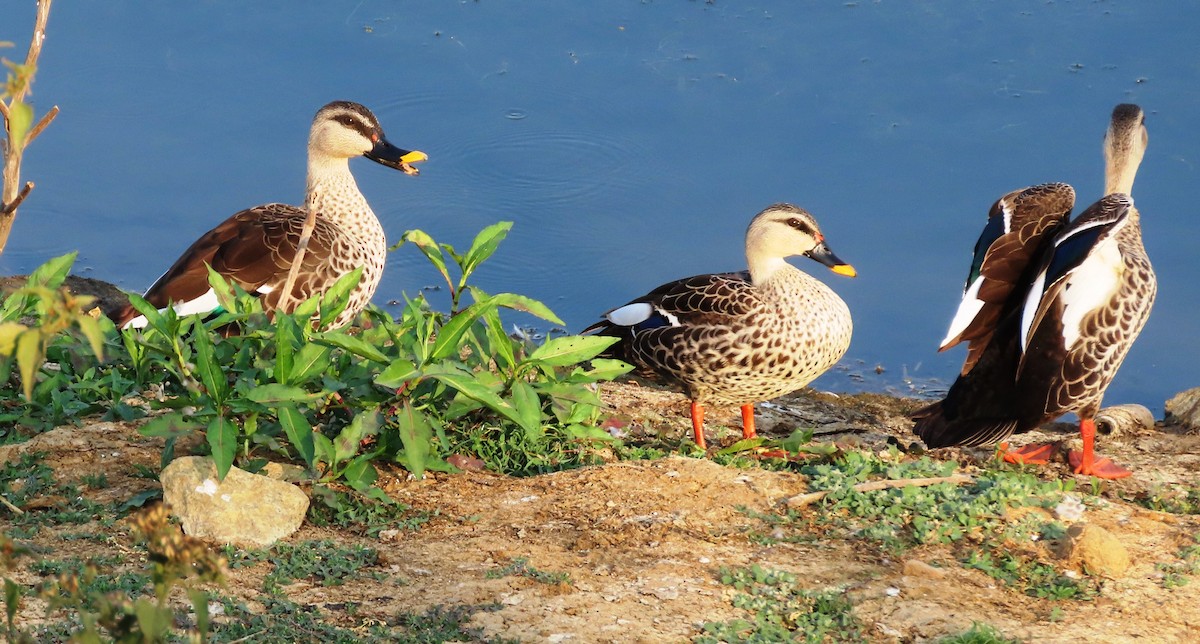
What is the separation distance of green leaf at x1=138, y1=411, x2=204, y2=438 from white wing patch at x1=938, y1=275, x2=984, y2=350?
3.02 meters

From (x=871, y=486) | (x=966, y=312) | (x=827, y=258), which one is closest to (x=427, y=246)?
(x=871, y=486)

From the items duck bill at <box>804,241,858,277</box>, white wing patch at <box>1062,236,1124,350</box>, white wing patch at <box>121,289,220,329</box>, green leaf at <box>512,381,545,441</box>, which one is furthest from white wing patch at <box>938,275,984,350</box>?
white wing patch at <box>121,289,220,329</box>

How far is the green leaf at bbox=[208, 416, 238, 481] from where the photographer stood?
3.64 m

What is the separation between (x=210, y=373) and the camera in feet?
12.9

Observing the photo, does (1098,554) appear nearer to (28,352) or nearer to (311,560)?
(311,560)

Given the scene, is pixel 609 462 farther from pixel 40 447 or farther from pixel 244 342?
pixel 40 447

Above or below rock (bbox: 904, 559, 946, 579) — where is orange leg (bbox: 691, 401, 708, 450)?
above

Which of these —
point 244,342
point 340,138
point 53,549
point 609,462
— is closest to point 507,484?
point 609,462

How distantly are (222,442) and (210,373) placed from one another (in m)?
0.30

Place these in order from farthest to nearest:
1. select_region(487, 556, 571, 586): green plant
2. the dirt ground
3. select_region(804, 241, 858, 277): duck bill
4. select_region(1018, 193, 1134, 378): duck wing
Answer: select_region(804, 241, 858, 277): duck bill, select_region(1018, 193, 1134, 378): duck wing, select_region(487, 556, 571, 586): green plant, the dirt ground

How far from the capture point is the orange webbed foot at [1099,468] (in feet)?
17.4

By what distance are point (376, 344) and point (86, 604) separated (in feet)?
6.36

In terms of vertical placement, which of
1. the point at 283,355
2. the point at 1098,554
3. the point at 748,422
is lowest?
the point at 1098,554

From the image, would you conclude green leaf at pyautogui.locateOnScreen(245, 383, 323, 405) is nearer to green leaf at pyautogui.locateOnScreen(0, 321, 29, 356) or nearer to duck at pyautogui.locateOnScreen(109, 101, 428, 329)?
duck at pyautogui.locateOnScreen(109, 101, 428, 329)
